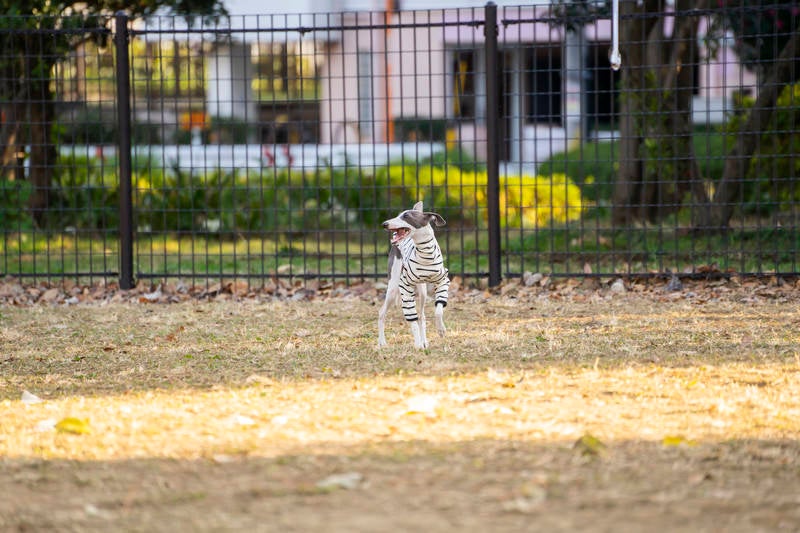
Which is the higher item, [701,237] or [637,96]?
[637,96]

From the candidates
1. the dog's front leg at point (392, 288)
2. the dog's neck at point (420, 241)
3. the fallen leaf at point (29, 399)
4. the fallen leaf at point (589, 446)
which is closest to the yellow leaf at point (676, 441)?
the fallen leaf at point (589, 446)

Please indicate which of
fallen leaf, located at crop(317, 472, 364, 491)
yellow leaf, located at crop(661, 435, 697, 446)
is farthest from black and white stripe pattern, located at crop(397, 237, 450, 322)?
fallen leaf, located at crop(317, 472, 364, 491)

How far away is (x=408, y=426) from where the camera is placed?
3664 millimetres

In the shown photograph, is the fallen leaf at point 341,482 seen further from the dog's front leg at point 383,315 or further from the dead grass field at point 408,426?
the dog's front leg at point 383,315

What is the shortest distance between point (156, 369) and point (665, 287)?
4.11 meters

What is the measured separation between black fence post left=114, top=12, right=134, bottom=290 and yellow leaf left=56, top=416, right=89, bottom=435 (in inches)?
183

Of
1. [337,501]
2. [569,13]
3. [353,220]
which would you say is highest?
[569,13]

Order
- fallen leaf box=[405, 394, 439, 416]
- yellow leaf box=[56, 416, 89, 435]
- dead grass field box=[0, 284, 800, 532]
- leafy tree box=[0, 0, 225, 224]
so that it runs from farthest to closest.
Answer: leafy tree box=[0, 0, 225, 224]
fallen leaf box=[405, 394, 439, 416]
yellow leaf box=[56, 416, 89, 435]
dead grass field box=[0, 284, 800, 532]

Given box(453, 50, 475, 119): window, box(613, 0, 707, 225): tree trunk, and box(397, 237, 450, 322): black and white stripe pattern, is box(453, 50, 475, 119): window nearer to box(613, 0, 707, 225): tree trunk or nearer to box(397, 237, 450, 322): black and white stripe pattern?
box(613, 0, 707, 225): tree trunk

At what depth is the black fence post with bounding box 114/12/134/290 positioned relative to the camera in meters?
8.26

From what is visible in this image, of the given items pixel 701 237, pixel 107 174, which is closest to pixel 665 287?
pixel 701 237

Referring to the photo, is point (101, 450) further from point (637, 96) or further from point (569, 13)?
point (569, 13)

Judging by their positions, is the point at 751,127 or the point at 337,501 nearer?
the point at 337,501

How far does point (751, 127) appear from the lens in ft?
30.1
